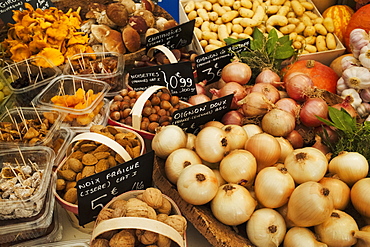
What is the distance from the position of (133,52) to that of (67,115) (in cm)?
75

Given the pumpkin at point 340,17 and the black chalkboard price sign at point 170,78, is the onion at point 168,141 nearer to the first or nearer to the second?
the black chalkboard price sign at point 170,78

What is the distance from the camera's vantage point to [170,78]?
1.84 m

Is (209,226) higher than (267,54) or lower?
lower

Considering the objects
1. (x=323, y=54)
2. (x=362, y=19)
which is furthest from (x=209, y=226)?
(x=362, y=19)

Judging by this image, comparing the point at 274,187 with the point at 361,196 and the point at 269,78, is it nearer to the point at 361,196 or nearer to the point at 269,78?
the point at 361,196

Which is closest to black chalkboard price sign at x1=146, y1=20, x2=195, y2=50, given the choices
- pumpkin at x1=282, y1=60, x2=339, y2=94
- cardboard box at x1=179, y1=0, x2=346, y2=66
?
cardboard box at x1=179, y1=0, x2=346, y2=66

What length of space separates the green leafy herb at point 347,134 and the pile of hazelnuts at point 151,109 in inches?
28.0

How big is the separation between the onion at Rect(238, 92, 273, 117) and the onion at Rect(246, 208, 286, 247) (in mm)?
514

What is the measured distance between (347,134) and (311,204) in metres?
0.50

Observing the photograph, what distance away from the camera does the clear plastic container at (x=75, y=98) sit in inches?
66.5

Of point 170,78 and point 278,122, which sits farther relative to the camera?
point 170,78

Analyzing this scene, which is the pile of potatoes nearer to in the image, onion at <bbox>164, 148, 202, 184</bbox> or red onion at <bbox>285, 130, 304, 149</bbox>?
red onion at <bbox>285, 130, 304, 149</bbox>

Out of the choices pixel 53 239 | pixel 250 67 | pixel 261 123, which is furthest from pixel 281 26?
pixel 53 239

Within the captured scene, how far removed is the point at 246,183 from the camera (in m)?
1.25
